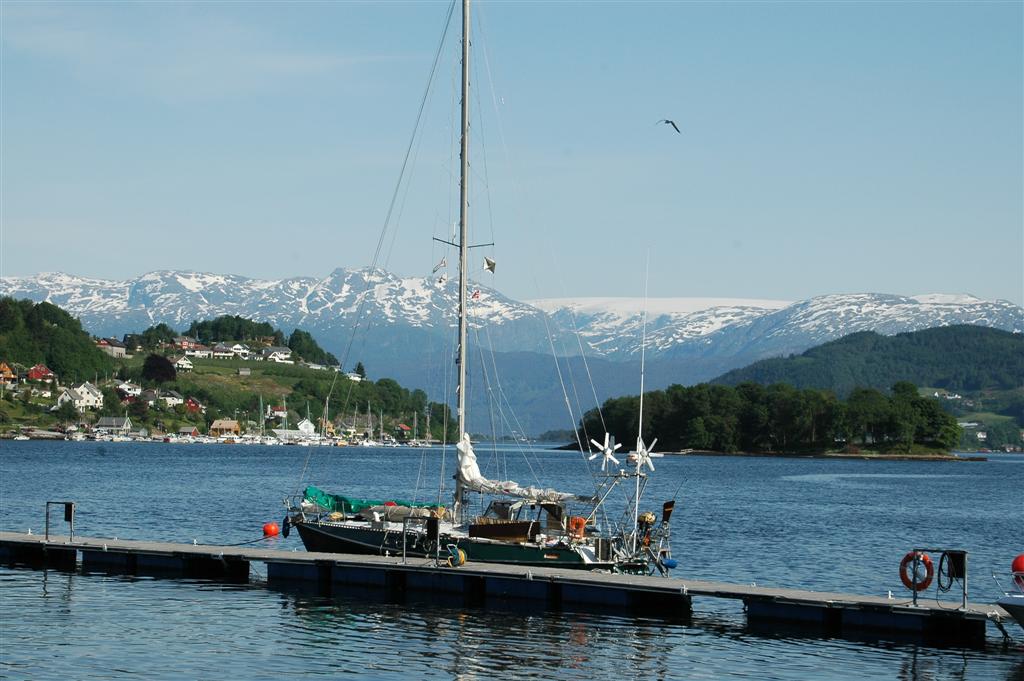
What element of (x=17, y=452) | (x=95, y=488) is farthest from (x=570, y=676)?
(x=17, y=452)

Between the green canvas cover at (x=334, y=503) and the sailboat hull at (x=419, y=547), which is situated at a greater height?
the green canvas cover at (x=334, y=503)

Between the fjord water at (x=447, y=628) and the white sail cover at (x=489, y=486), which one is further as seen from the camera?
the white sail cover at (x=489, y=486)

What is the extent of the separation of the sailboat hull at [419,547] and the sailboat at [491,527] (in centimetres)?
4

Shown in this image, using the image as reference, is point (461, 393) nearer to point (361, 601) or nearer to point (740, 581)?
point (361, 601)

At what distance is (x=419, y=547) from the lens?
54188mm

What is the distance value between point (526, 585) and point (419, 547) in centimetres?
632

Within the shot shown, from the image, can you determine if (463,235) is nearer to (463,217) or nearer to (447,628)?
(463,217)

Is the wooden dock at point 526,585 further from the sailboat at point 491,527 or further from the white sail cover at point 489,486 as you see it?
the white sail cover at point 489,486

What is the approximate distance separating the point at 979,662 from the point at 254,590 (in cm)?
2587

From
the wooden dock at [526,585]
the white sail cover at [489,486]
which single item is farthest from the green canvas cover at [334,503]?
the white sail cover at [489,486]

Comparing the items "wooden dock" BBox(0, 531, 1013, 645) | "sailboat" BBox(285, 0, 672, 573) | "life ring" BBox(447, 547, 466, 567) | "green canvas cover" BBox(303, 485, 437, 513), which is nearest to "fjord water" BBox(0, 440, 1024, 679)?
"wooden dock" BBox(0, 531, 1013, 645)

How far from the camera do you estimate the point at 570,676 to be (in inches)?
1487

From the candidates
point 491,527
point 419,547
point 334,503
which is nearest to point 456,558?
point 491,527

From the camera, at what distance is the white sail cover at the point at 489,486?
52250 millimetres
